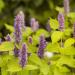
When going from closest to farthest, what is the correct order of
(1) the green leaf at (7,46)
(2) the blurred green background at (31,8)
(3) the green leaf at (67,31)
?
(1) the green leaf at (7,46) → (3) the green leaf at (67,31) → (2) the blurred green background at (31,8)

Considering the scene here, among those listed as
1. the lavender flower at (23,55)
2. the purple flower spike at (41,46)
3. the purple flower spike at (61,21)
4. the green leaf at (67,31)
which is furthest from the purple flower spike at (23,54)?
the green leaf at (67,31)

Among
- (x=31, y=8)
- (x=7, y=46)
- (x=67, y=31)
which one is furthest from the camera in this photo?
(x=31, y=8)

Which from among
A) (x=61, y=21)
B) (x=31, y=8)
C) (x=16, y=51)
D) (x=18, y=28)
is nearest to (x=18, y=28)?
(x=18, y=28)

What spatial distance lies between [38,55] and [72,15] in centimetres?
51

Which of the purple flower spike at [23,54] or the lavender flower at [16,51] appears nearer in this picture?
the purple flower spike at [23,54]

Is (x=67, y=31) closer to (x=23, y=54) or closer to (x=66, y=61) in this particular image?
(x=66, y=61)

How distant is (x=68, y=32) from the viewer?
1.78 m

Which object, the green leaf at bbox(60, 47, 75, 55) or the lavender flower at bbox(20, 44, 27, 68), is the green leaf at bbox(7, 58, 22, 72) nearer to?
the lavender flower at bbox(20, 44, 27, 68)

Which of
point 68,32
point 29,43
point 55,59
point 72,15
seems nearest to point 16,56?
point 29,43

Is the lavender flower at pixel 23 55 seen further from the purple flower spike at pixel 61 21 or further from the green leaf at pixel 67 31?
the green leaf at pixel 67 31

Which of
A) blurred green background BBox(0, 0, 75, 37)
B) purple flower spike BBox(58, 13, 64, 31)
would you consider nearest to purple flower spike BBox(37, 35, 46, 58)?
purple flower spike BBox(58, 13, 64, 31)

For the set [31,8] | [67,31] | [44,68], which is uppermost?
[31,8]

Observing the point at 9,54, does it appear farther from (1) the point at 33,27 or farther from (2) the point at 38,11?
(2) the point at 38,11

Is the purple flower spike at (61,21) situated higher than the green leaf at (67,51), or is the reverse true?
the purple flower spike at (61,21)
